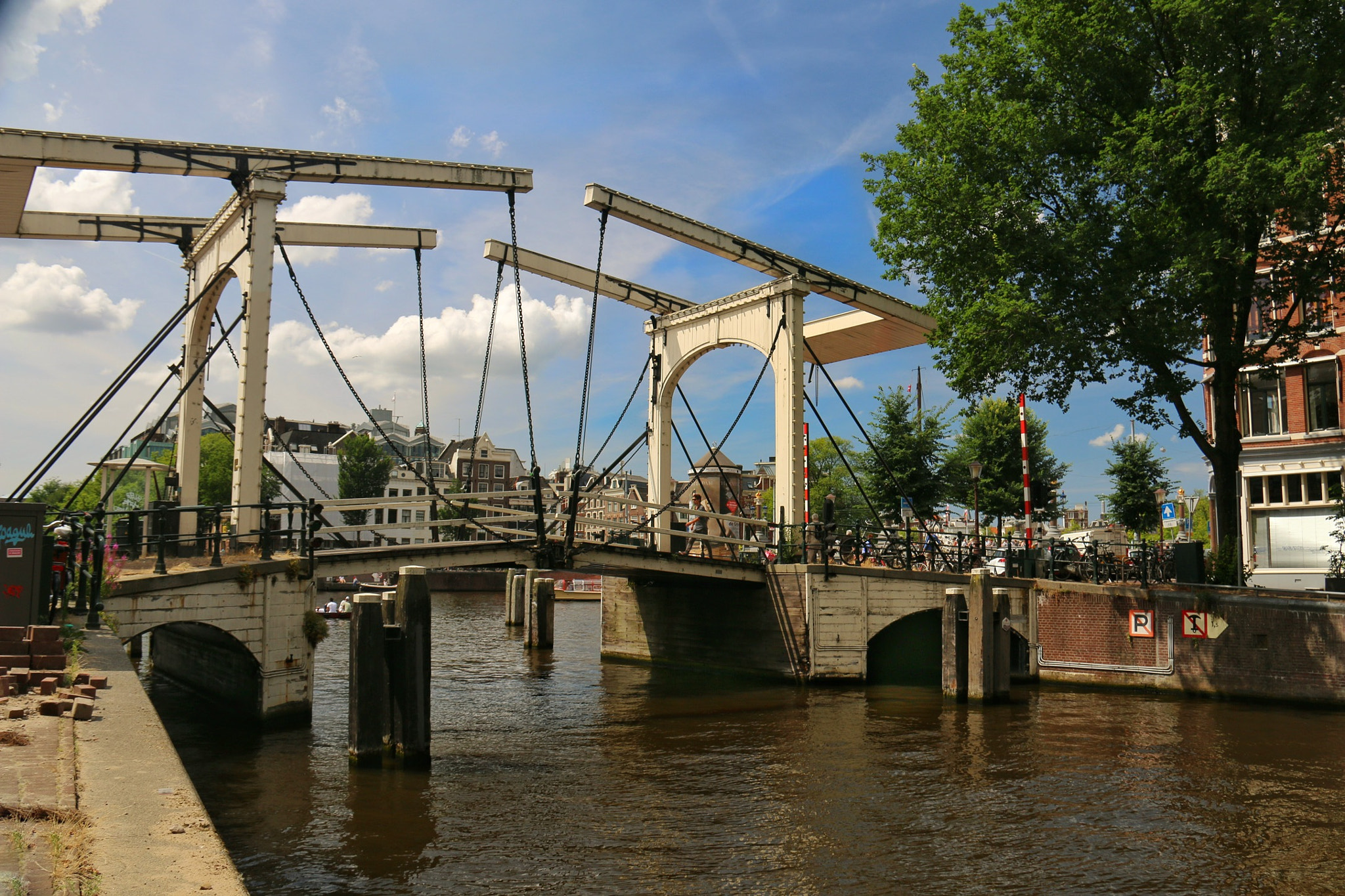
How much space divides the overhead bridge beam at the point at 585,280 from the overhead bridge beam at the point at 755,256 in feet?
6.71

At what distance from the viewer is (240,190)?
1374 cm

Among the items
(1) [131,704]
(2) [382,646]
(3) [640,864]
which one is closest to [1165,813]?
(3) [640,864]

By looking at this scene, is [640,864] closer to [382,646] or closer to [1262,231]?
[382,646]

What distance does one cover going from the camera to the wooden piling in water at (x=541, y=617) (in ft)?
85.5

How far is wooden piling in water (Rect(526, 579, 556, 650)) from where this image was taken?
26047 mm

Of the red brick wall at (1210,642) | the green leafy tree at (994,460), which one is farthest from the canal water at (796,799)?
the green leafy tree at (994,460)

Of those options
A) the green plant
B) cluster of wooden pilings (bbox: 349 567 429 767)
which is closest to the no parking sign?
cluster of wooden pilings (bbox: 349 567 429 767)

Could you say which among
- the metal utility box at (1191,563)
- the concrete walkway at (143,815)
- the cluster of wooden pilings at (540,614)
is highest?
the metal utility box at (1191,563)

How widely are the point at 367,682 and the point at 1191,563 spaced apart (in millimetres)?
14266

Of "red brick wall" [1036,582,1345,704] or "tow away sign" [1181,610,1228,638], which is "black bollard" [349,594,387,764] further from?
"tow away sign" [1181,610,1228,638]

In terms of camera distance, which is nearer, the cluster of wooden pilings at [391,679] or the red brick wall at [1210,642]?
the cluster of wooden pilings at [391,679]

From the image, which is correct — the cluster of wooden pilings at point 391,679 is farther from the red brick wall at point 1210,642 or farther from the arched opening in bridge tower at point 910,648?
the red brick wall at point 1210,642

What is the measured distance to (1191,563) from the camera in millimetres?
17156

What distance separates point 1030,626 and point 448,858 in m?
13.6
